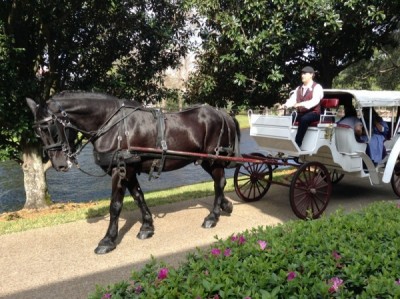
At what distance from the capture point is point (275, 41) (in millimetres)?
8141

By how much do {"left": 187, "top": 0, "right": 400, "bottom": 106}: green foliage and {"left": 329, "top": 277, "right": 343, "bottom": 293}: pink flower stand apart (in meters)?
6.16

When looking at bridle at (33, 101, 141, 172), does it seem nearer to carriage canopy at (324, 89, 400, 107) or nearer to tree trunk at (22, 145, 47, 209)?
carriage canopy at (324, 89, 400, 107)

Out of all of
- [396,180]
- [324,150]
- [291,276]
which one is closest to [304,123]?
[324,150]

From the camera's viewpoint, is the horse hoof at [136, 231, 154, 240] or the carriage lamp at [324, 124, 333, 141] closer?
the horse hoof at [136, 231, 154, 240]

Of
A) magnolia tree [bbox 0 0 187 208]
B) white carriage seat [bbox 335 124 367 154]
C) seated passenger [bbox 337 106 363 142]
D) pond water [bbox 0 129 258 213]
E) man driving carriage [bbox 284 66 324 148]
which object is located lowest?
pond water [bbox 0 129 258 213]

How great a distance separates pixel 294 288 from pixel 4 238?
452cm

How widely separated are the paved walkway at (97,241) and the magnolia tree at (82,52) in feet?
9.26

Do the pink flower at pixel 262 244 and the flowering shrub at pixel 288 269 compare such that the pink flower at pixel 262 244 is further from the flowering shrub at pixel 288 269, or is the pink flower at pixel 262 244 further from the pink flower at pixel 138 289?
the pink flower at pixel 138 289

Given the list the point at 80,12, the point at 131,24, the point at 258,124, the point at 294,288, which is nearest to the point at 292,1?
the point at 258,124

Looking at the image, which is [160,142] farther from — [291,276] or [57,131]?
[291,276]

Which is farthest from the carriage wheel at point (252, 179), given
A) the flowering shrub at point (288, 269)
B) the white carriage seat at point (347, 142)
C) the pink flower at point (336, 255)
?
the pink flower at point (336, 255)

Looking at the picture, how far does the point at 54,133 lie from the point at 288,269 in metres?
3.24

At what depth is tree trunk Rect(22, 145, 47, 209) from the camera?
8875 millimetres

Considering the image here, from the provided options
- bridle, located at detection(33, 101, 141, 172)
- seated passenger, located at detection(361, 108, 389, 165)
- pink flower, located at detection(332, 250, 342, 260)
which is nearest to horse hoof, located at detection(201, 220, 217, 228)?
bridle, located at detection(33, 101, 141, 172)
